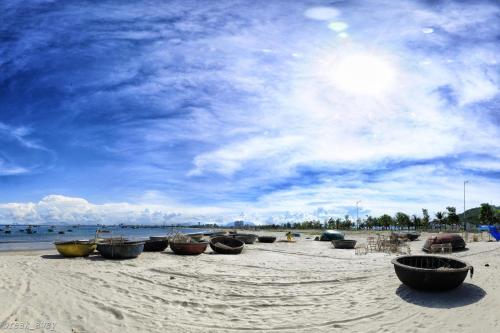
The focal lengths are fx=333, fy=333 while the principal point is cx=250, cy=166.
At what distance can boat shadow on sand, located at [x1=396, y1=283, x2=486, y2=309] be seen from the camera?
9523 millimetres

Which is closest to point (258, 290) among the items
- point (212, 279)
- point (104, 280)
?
point (212, 279)

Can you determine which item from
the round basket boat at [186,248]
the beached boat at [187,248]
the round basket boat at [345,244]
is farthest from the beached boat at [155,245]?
the round basket boat at [345,244]

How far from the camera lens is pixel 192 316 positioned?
883cm

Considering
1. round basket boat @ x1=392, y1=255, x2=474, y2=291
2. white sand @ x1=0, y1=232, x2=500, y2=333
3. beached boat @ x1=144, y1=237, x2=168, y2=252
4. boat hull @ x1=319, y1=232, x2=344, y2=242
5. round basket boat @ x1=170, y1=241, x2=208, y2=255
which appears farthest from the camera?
boat hull @ x1=319, y1=232, x2=344, y2=242

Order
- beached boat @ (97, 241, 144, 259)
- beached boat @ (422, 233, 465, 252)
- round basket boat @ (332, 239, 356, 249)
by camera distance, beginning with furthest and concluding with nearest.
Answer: round basket boat @ (332, 239, 356, 249) < beached boat @ (422, 233, 465, 252) < beached boat @ (97, 241, 144, 259)

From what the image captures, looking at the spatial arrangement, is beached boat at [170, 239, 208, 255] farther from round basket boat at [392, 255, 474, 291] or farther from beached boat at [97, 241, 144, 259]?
round basket boat at [392, 255, 474, 291]

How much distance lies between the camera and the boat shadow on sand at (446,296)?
9.52 metres

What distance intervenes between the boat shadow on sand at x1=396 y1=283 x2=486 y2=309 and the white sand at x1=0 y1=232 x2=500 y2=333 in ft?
0.09

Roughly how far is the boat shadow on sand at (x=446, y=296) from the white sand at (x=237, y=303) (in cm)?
3

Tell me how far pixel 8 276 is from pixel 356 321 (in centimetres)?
1214

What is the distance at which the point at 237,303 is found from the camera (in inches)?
395

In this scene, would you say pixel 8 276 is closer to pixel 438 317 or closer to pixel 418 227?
pixel 438 317

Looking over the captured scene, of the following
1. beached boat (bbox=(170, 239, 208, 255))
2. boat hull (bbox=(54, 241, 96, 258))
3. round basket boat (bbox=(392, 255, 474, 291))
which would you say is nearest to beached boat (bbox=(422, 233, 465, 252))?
round basket boat (bbox=(392, 255, 474, 291))

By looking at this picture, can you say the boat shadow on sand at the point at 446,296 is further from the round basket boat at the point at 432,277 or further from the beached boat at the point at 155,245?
the beached boat at the point at 155,245
